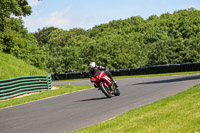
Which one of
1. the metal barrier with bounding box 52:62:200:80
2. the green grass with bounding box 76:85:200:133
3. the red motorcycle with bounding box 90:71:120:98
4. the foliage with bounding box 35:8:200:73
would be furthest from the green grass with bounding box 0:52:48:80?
the foliage with bounding box 35:8:200:73

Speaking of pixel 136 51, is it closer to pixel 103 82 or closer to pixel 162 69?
pixel 162 69

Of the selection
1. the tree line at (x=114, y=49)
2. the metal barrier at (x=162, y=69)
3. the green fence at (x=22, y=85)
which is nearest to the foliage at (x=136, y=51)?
the tree line at (x=114, y=49)

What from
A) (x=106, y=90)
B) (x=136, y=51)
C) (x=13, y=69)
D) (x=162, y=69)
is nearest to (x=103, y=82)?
(x=106, y=90)

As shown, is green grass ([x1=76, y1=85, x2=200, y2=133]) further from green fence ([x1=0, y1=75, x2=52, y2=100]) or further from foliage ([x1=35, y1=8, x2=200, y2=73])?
foliage ([x1=35, y1=8, x2=200, y2=73])

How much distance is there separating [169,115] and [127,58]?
73845mm

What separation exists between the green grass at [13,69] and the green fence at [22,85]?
2.37 m

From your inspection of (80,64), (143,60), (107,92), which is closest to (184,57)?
(143,60)

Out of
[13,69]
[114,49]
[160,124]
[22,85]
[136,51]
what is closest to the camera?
[160,124]

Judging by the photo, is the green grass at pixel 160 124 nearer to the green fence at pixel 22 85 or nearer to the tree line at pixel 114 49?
the green fence at pixel 22 85

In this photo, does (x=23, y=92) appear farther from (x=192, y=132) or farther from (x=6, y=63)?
(x=192, y=132)

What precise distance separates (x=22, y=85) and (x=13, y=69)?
16.6 feet

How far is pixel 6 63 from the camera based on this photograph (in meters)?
29.4

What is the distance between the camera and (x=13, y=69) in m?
28.5

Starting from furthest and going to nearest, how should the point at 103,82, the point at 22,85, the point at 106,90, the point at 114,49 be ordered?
the point at 114,49 → the point at 22,85 → the point at 106,90 → the point at 103,82
